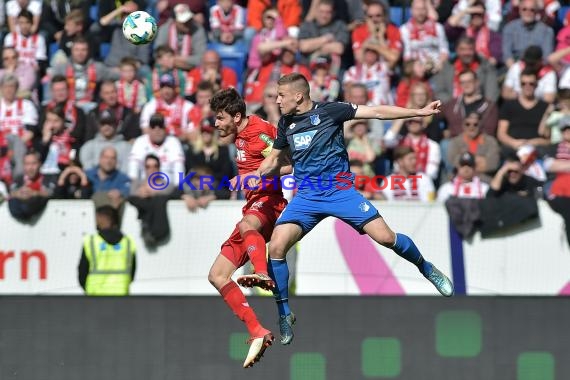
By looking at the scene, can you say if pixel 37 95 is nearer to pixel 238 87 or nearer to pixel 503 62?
pixel 238 87

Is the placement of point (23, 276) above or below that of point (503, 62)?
below

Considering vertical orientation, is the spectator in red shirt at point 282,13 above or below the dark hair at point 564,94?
above

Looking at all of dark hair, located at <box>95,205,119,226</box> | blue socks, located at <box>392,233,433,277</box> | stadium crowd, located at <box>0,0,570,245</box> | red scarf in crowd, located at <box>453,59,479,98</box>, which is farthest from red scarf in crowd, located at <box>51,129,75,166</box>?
blue socks, located at <box>392,233,433,277</box>

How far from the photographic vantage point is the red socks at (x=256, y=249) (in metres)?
10.3

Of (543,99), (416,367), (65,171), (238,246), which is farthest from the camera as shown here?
(543,99)

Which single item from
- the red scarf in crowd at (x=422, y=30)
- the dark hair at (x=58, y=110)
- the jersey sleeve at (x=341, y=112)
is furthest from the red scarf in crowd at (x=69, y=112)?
the jersey sleeve at (x=341, y=112)

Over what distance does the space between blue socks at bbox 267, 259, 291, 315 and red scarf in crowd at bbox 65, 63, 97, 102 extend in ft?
19.9

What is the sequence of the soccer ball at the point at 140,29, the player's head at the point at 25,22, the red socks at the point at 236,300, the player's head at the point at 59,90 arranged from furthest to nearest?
the player's head at the point at 25,22, the player's head at the point at 59,90, the soccer ball at the point at 140,29, the red socks at the point at 236,300

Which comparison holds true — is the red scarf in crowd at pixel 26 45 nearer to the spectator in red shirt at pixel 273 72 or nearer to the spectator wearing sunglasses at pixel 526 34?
the spectator in red shirt at pixel 273 72

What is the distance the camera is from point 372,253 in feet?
40.9

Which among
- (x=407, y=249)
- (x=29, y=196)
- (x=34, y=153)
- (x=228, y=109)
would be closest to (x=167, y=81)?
(x=34, y=153)

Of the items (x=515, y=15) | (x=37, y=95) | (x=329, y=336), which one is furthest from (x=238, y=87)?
(x=329, y=336)

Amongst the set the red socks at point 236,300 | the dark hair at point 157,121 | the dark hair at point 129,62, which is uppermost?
the dark hair at point 129,62

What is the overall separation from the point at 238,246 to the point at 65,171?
3.42 metres
